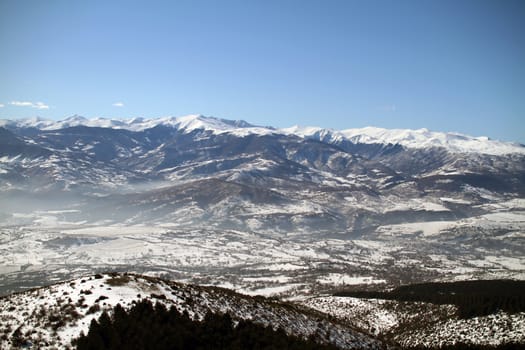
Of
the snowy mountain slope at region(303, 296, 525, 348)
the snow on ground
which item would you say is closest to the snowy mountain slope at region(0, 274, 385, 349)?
the snowy mountain slope at region(303, 296, 525, 348)

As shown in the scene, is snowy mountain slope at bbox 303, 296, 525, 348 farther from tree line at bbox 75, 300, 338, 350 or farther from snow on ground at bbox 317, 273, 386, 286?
snow on ground at bbox 317, 273, 386, 286

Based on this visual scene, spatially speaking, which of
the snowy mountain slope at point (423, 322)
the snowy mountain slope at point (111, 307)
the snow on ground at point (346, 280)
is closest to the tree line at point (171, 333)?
the snowy mountain slope at point (111, 307)

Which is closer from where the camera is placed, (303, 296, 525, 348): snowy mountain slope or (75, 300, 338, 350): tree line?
(75, 300, 338, 350): tree line

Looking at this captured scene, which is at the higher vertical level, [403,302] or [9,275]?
[403,302]

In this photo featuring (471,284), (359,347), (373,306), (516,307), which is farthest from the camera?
(471,284)

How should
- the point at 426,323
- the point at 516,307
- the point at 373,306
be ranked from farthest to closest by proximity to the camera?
the point at 373,306
the point at 426,323
the point at 516,307

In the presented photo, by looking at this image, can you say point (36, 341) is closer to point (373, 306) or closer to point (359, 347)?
point (359, 347)

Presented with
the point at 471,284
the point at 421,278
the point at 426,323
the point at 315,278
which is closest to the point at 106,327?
the point at 426,323

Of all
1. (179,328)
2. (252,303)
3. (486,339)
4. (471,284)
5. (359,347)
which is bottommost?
(471,284)

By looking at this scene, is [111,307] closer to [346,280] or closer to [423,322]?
[423,322]
